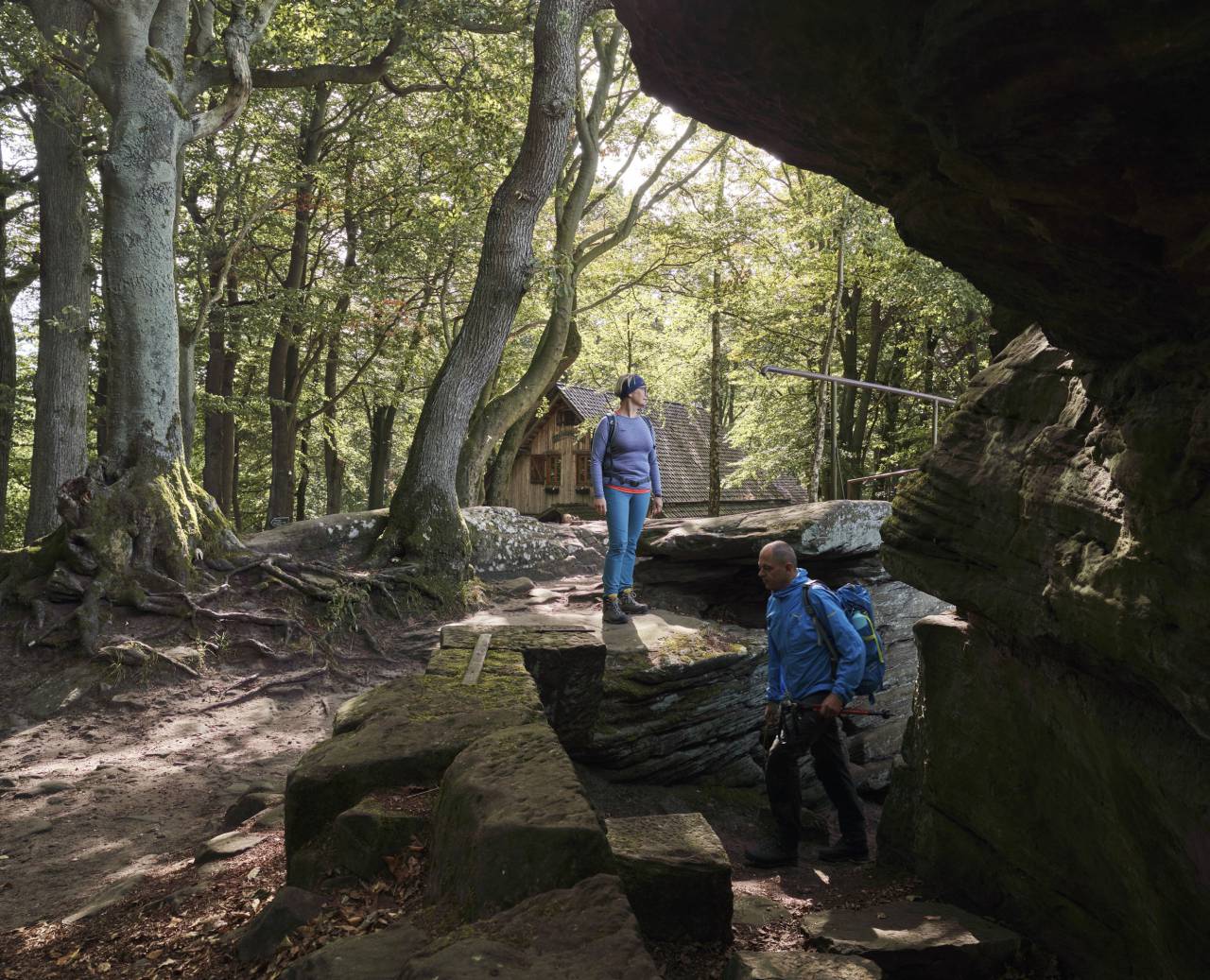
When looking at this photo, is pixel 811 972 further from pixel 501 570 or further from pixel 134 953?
pixel 501 570

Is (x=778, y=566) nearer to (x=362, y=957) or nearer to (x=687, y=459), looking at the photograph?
(x=362, y=957)

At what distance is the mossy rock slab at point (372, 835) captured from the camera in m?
3.21

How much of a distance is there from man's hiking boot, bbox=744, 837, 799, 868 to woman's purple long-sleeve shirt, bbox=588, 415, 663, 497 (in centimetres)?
319

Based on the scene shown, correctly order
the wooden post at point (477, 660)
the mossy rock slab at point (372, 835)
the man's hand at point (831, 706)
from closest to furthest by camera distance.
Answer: the mossy rock slab at point (372, 835), the wooden post at point (477, 660), the man's hand at point (831, 706)

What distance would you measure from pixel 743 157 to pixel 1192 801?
2196cm

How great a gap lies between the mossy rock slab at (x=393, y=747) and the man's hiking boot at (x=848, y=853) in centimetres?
255

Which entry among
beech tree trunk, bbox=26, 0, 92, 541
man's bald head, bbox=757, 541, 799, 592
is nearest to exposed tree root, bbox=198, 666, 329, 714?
man's bald head, bbox=757, 541, 799, 592

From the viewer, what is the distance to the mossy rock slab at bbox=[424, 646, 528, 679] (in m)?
5.09

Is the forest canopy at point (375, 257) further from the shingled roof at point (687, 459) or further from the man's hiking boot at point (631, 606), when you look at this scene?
the man's hiking boot at point (631, 606)

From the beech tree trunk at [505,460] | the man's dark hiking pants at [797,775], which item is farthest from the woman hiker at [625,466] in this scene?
the beech tree trunk at [505,460]

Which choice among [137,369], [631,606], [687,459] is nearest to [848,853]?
[631,606]

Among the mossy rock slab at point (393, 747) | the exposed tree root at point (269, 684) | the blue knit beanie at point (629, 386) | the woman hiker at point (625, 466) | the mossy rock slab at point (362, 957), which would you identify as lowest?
the exposed tree root at point (269, 684)

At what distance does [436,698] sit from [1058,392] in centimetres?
321

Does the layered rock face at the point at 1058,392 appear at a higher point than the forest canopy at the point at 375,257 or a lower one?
lower
